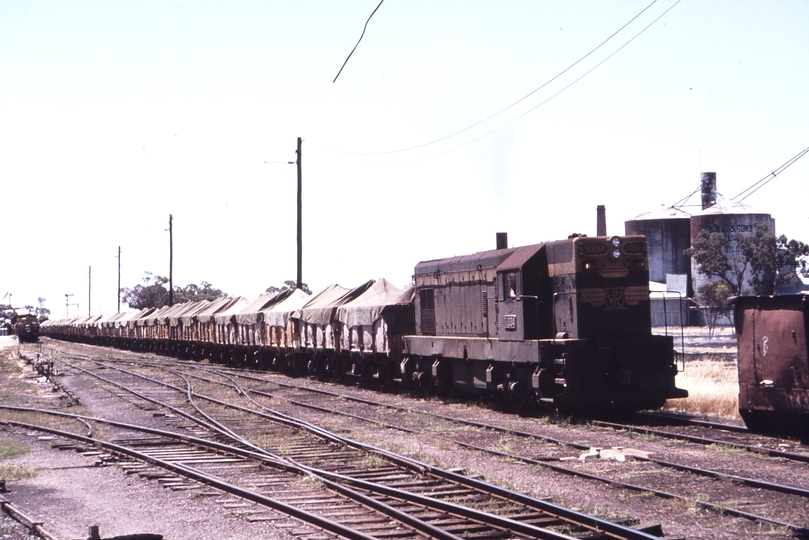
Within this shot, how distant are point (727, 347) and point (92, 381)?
100 feet

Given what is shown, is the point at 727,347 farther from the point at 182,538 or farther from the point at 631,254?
the point at 182,538

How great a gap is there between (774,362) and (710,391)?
7.44 meters

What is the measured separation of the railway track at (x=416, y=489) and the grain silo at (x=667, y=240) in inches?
2938

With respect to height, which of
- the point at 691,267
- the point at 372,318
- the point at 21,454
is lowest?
the point at 21,454

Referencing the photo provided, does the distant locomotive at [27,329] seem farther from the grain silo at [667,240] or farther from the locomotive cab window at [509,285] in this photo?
the locomotive cab window at [509,285]

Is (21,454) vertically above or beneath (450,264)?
beneath

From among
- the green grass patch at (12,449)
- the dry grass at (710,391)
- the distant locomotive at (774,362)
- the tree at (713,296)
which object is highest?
the tree at (713,296)

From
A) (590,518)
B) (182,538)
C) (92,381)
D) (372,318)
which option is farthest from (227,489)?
(92,381)

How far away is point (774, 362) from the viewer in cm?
1226

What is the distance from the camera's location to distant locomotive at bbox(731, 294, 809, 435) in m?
11.9

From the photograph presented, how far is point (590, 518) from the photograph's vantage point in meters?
7.27

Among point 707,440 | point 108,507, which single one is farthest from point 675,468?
point 108,507

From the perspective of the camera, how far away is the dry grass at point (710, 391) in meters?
16.4

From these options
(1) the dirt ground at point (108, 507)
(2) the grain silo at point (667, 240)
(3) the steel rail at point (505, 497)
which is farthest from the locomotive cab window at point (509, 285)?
(2) the grain silo at point (667, 240)
